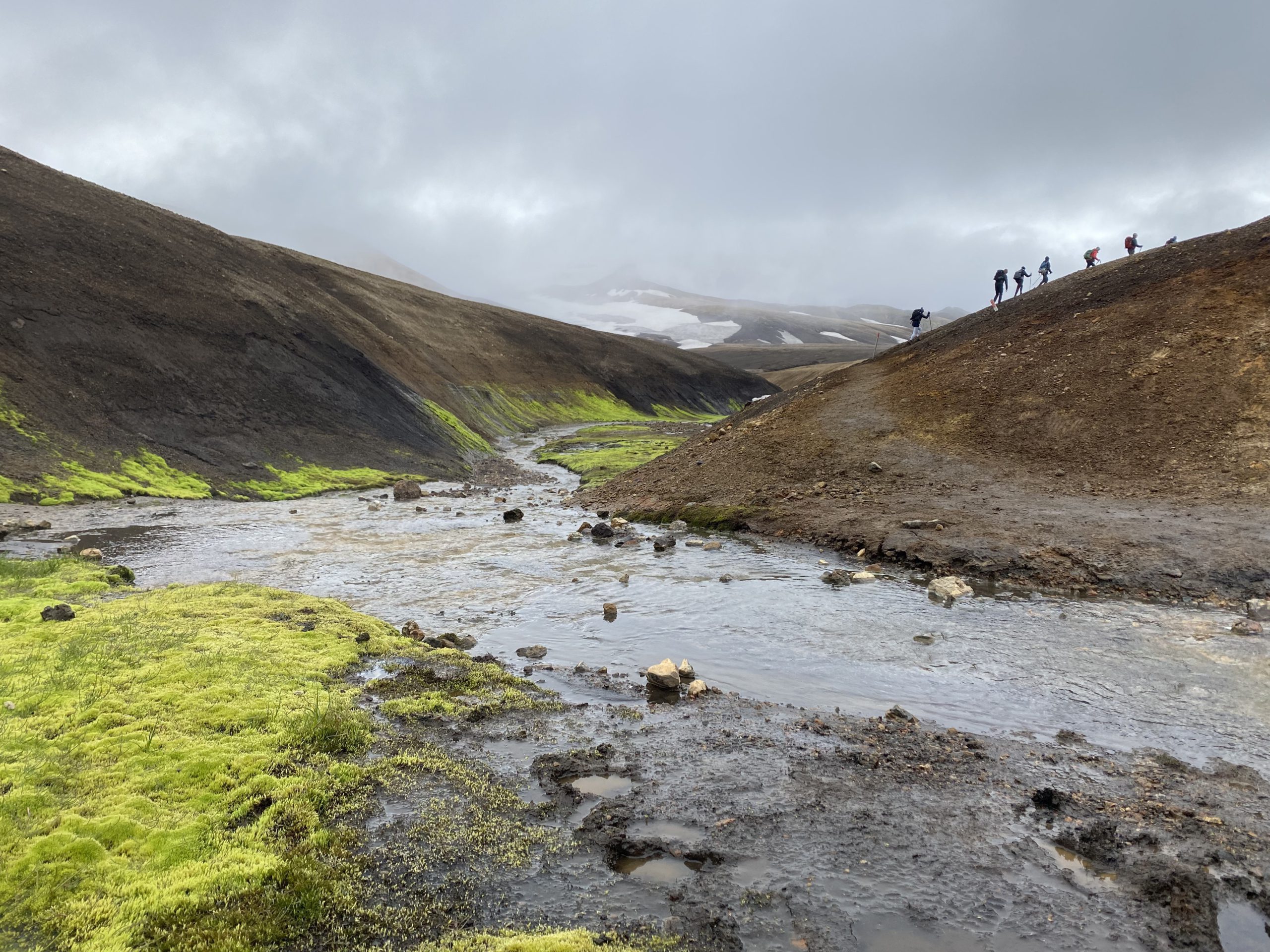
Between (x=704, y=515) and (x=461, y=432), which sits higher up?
(x=461, y=432)

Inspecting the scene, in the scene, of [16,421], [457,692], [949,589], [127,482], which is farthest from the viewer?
[127,482]

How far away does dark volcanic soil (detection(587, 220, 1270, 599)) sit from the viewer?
19359mm

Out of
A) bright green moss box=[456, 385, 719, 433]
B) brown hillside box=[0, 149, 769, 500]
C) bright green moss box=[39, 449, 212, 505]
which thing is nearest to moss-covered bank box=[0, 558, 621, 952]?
bright green moss box=[39, 449, 212, 505]

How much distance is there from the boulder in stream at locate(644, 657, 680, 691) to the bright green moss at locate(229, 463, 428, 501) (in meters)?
33.2

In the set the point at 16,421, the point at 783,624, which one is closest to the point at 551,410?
the point at 16,421

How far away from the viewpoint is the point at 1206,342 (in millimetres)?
30078

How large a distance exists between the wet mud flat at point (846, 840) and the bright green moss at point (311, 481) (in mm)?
34425

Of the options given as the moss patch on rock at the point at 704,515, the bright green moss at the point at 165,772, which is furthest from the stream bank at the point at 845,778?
the moss patch on rock at the point at 704,515

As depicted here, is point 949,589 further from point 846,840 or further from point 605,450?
point 605,450

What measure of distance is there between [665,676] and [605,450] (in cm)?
5406

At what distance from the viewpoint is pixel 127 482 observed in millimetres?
35406

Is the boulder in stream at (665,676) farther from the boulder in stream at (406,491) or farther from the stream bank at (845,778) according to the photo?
the boulder in stream at (406,491)

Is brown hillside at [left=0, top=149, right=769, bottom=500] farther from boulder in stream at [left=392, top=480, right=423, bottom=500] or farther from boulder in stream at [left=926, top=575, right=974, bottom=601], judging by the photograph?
boulder in stream at [left=926, top=575, right=974, bottom=601]

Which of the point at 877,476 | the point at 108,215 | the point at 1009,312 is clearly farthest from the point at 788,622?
the point at 108,215
